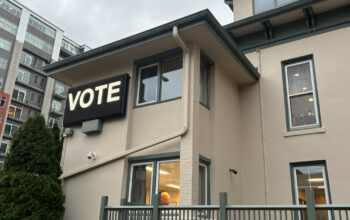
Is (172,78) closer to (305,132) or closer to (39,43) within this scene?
(305,132)

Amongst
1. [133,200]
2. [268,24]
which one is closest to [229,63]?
[268,24]

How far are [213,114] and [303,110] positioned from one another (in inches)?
109

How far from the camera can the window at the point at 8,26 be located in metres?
43.2

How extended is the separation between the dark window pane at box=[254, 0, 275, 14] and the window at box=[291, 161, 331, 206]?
574 cm

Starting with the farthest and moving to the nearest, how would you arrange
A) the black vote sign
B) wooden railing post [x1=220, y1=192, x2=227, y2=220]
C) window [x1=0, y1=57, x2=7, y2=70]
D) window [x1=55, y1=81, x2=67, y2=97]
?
window [x1=55, y1=81, x2=67, y2=97] < window [x1=0, y1=57, x2=7, y2=70] < the black vote sign < wooden railing post [x1=220, y1=192, x2=227, y2=220]

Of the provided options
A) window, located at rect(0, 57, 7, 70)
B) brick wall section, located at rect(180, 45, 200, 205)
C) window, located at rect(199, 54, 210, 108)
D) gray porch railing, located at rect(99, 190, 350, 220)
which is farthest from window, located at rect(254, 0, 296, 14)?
window, located at rect(0, 57, 7, 70)

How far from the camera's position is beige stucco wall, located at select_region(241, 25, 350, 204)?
8.11 m

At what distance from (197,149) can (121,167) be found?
211 centimetres

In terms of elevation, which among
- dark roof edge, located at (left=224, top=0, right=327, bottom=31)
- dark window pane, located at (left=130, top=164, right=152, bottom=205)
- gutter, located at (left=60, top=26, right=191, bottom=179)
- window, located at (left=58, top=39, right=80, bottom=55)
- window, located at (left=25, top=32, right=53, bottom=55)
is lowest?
dark window pane, located at (left=130, top=164, right=152, bottom=205)

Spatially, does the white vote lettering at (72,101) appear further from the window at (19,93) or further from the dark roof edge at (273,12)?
the window at (19,93)

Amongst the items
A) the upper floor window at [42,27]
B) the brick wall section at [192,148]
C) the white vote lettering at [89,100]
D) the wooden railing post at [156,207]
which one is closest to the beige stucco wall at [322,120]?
the brick wall section at [192,148]

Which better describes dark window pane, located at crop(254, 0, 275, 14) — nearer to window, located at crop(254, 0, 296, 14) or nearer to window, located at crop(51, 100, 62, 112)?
window, located at crop(254, 0, 296, 14)

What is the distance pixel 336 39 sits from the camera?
9070 millimetres

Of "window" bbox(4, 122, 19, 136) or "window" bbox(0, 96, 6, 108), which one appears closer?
"window" bbox(0, 96, 6, 108)
